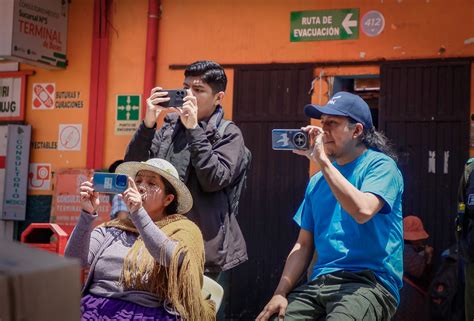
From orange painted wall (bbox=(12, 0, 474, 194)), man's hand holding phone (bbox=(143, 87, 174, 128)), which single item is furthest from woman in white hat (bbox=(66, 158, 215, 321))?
orange painted wall (bbox=(12, 0, 474, 194))

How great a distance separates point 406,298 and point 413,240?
2.72 ft

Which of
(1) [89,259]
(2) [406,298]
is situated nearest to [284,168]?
(2) [406,298]

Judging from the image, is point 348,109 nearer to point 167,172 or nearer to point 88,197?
point 167,172

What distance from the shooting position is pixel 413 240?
22.4 feet

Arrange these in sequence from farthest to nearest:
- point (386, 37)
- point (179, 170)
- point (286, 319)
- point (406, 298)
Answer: point (386, 37), point (406, 298), point (179, 170), point (286, 319)

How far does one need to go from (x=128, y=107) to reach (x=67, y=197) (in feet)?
3.67

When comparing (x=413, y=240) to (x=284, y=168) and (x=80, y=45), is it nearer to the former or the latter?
(x=284, y=168)

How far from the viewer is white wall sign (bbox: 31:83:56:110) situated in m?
8.62

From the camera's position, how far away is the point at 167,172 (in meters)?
4.12

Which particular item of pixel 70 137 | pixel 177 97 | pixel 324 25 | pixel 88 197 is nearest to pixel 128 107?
pixel 70 137

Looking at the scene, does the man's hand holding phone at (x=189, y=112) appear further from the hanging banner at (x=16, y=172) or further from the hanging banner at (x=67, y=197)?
the hanging banner at (x=16, y=172)

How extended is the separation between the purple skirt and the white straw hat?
1.93ft

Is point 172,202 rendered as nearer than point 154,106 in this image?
Yes

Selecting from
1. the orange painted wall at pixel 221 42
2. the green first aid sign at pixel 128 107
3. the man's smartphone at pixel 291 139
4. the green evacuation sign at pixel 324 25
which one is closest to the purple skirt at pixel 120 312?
the man's smartphone at pixel 291 139
